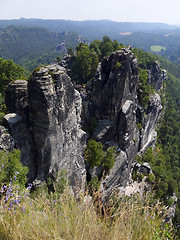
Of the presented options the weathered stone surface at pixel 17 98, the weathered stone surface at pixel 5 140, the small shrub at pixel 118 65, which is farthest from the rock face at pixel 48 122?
the small shrub at pixel 118 65

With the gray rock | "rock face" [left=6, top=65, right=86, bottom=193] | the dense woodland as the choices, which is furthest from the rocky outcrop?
the dense woodland

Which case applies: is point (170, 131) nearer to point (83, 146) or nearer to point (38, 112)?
point (83, 146)

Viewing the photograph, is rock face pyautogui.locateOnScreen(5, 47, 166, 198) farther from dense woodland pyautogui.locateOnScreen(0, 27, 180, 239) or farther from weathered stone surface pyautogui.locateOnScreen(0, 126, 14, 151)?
dense woodland pyautogui.locateOnScreen(0, 27, 180, 239)

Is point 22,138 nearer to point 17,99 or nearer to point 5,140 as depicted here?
point 5,140

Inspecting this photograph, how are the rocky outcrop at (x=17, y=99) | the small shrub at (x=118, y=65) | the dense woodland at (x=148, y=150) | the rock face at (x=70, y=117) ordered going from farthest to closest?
the small shrub at (x=118, y=65), the rocky outcrop at (x=17, y=99), the rock face at (x=70, y=117), the dense woodland at (x=148, y=150)

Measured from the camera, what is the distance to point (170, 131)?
7969 centimetres

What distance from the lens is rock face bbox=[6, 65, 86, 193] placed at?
1883cm

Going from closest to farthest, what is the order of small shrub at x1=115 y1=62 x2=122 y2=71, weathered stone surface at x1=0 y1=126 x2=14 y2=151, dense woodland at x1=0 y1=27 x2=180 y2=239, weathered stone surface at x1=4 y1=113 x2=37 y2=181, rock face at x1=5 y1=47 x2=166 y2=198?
dense woodland at x1=0 y1=27 x2=180 y2=239 → weathered stone surface at x1=0 y1=126 x2=14 y2=151 → weathered stone surface at x1=4 y1=113 x2=37 y2=181 → rock face at x1=5 y1=47 x2=166 y2=198 → small shrub at x1=115 y1=62 x2=122 y2=71

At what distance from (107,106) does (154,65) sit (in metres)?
55.0

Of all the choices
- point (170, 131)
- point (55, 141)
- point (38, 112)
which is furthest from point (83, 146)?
point (170, 131)

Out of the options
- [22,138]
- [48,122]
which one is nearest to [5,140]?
[22,138]

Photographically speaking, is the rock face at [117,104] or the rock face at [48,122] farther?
the rock face at [117,104]

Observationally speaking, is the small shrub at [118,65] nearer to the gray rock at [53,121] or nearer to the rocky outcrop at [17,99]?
the gray rock at [53,121]

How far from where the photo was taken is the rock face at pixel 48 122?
741 inches
